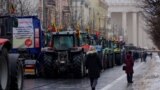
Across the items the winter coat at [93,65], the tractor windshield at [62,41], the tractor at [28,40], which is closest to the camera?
the winter coat at [93,65]

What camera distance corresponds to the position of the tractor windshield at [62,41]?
3572cm

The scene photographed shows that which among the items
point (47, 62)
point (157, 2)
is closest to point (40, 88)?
point (157, 2)

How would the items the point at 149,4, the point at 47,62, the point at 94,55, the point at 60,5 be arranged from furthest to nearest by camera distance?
the point at 60,5 → the point at 47,62 → the point at 149,4 → the point at 94,55

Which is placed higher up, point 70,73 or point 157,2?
point 157,2

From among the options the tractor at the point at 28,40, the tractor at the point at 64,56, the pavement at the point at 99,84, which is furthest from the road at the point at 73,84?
the tractor at the point at 28,40

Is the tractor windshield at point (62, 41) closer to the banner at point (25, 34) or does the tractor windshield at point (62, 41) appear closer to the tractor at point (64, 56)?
the tractor at point (64, 56)

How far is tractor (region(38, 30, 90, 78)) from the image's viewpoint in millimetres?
34622

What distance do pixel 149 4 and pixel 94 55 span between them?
8.14 metres

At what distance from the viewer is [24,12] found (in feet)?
178

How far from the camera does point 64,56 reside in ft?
114

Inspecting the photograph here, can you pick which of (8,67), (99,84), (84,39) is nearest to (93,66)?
(8,67)

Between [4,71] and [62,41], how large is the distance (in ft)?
59.5

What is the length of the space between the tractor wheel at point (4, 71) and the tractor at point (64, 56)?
16351 mm

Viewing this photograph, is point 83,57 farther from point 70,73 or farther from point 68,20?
point 68,20
